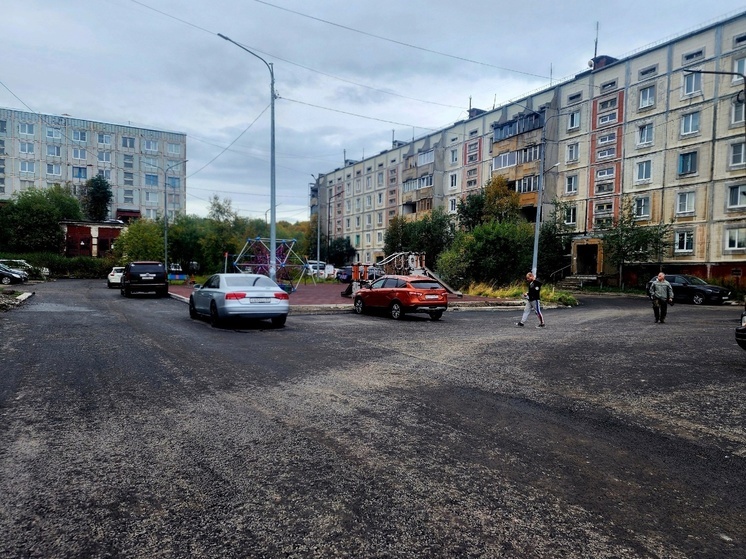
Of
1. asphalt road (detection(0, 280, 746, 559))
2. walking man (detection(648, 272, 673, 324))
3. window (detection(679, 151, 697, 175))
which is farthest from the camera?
window (detection(679, 151, 697, 175))

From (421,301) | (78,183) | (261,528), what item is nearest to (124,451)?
(261,528)

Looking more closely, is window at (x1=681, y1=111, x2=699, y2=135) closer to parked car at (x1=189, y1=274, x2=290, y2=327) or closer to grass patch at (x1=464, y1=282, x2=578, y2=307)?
grass patch at (x1=464, y1=282, x2=578, y2=307)

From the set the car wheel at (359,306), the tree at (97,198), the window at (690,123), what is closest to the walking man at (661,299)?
the car wheel at (359,306)

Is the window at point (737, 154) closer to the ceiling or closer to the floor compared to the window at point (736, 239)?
closer to the ceiling

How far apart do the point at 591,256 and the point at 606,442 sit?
143ft

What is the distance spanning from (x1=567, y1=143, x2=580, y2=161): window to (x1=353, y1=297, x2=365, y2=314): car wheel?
33.2 meters

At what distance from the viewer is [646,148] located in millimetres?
39188

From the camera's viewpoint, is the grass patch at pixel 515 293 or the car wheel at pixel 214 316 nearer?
the car wheel at pixel 214 316

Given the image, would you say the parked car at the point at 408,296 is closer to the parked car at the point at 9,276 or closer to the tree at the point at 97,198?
the parked car at the point at 9,276

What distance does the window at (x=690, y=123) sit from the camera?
35.8 m

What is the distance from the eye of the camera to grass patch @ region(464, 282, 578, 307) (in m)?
26.5

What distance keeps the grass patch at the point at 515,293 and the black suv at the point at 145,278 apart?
17023 mm

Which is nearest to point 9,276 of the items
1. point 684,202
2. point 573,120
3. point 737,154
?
point 573,120

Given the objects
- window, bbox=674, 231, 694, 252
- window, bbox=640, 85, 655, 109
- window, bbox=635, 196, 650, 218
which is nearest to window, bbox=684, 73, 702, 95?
window, bbox=640, 85, 655, 109
